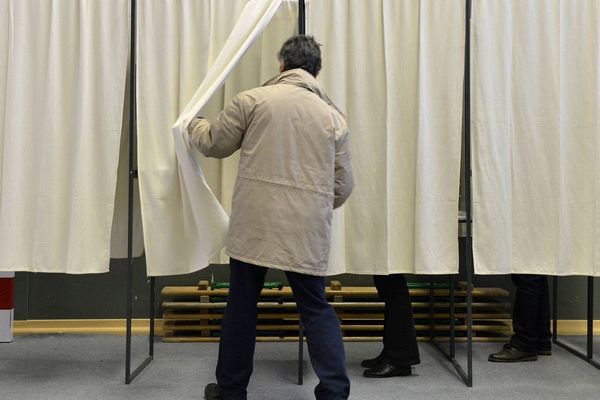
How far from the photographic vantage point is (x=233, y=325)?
2.41 m

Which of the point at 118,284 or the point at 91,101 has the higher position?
the point at 91,101

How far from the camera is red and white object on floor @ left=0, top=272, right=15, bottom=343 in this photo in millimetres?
3414

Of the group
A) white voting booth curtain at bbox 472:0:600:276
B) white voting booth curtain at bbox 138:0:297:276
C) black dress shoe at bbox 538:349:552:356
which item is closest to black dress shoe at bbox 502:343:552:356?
black dress shoe at bbox 538:349:552:356

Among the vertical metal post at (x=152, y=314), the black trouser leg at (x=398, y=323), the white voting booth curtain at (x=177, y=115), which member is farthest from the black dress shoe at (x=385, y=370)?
the vertical metal post at (x=152, y=314)

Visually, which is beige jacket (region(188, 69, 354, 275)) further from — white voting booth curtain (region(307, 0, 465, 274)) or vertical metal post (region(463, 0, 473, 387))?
vertical metal post (region(463, 0, 473, 387))

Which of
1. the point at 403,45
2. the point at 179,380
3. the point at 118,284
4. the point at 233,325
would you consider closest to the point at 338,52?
the point at 403,45

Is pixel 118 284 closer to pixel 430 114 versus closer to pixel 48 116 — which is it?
pixel 48 116

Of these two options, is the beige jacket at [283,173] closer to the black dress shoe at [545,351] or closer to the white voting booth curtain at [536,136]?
the white voting booth curtain at [536,136]

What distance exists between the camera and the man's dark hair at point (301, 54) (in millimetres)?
2439

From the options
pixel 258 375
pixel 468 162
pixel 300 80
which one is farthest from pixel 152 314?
pixel 468 162

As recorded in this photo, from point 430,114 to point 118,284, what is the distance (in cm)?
212

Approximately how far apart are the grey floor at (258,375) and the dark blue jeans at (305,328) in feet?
0.94

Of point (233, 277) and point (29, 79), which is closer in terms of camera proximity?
point (233, 277)

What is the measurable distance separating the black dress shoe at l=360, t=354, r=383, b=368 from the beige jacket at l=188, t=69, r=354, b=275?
32.6 inches
